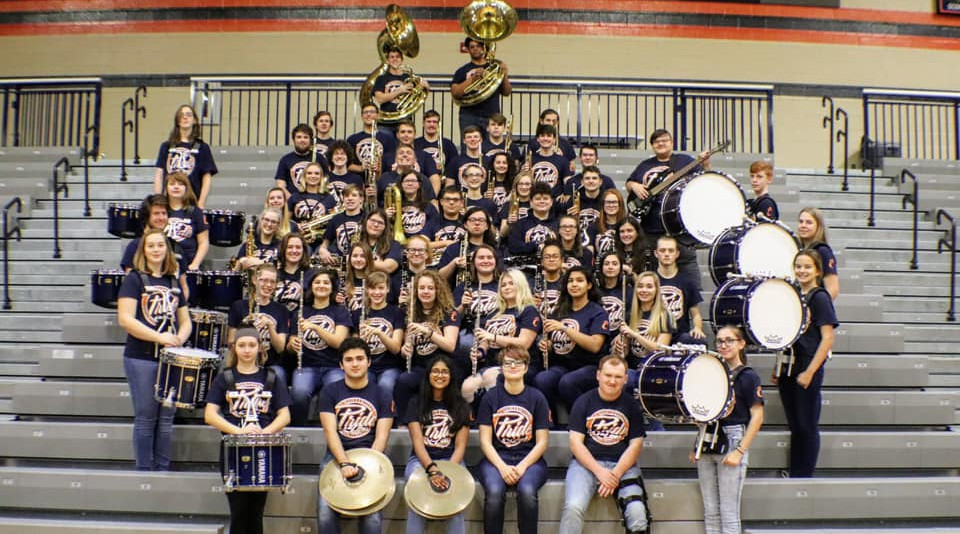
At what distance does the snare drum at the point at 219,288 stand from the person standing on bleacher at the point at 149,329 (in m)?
0.52

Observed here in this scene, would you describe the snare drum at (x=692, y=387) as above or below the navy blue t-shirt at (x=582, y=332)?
below

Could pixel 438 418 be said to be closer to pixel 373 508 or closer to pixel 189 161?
pixel 373 508

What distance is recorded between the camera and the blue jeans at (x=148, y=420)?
7441 millimetres

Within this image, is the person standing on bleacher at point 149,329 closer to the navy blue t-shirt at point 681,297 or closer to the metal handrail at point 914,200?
the navy blue t-shirt at point 681,297

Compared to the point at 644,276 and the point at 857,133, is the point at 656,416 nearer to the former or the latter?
the point at 644,276

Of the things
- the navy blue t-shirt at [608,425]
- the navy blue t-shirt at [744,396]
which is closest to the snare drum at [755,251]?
the navy blue t-shirt at [744,396]

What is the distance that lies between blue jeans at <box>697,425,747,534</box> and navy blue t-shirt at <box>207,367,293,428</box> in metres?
2.90

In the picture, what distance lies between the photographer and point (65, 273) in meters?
10.2

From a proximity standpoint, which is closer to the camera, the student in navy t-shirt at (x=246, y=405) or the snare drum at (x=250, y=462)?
the snare drum at (x=250, y=462)

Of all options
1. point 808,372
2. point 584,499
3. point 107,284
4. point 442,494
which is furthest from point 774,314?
point 107,284

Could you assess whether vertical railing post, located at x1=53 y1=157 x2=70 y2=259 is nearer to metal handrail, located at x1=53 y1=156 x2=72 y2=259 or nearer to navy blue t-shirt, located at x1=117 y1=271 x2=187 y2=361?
metal handrail, located at x1=53 y1=156 x2=72 y2=259

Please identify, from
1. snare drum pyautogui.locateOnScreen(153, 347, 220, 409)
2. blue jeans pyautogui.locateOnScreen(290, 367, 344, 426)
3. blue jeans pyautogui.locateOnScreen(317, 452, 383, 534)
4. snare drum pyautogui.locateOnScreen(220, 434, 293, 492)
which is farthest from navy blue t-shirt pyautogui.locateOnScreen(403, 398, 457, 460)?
snare drum pyautogui.locateOnScreen(153, 347, 220, 409)

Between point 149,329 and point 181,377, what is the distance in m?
0.62

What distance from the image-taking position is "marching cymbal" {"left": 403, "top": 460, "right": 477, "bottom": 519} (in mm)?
6859
